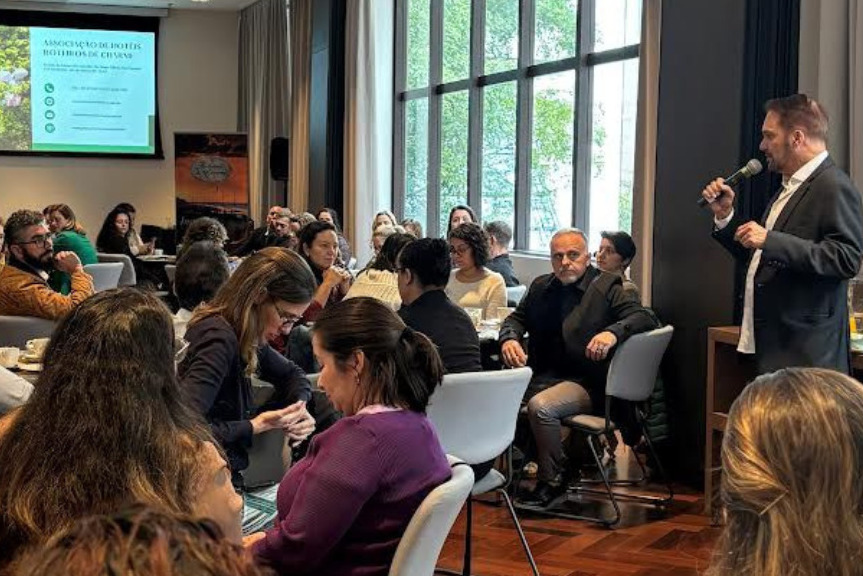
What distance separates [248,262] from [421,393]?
2.72 ft

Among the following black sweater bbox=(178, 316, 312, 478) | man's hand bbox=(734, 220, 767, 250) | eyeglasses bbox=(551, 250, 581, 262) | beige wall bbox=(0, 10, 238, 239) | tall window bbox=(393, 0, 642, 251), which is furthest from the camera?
beige wall bbox=(0, 10, 238, 239)

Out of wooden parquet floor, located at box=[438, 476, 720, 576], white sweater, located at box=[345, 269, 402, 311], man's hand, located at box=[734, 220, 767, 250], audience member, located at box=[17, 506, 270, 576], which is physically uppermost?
man's hand, located at box=[734, 220, 767, 250]

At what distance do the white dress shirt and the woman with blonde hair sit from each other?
8.29 feet

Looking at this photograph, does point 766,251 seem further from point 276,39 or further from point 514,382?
point 276,39

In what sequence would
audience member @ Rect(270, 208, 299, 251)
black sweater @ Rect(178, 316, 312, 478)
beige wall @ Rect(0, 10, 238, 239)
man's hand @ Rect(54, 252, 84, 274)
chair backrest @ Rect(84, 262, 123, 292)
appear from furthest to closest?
1. beige wall @ Rect(0, 10, 238, 239)
2. chair backrest @ Rect(84, 262, 123, 292)
3. audience member @ Rect(270, 208, 299, 251)
4. man's hand @ Rect(54, 252, 84, 274)
5. black sweater @ Rect(178, 316, 312, 478)

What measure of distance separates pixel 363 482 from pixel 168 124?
1235cm

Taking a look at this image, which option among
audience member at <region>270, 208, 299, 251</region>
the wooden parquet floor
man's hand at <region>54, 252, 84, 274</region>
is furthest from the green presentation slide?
the wooden parquet floor

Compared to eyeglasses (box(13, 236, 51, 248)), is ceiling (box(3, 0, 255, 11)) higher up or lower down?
higher up

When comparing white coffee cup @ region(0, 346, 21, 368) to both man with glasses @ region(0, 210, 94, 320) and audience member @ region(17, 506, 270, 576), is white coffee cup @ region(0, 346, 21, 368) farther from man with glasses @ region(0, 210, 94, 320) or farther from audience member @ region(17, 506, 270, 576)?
audience member @ region(17, 506, 270, 576)

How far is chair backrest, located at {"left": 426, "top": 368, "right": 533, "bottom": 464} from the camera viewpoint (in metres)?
3.55

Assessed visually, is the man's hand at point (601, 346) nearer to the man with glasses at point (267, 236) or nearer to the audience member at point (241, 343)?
the audience member at point (241, 343)

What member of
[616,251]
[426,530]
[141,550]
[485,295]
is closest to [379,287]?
[485,295]

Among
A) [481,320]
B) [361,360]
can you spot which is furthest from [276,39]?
[361,360]

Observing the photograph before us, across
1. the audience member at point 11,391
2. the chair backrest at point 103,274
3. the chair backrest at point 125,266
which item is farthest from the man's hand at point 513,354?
the chair backrest at point 125,266
